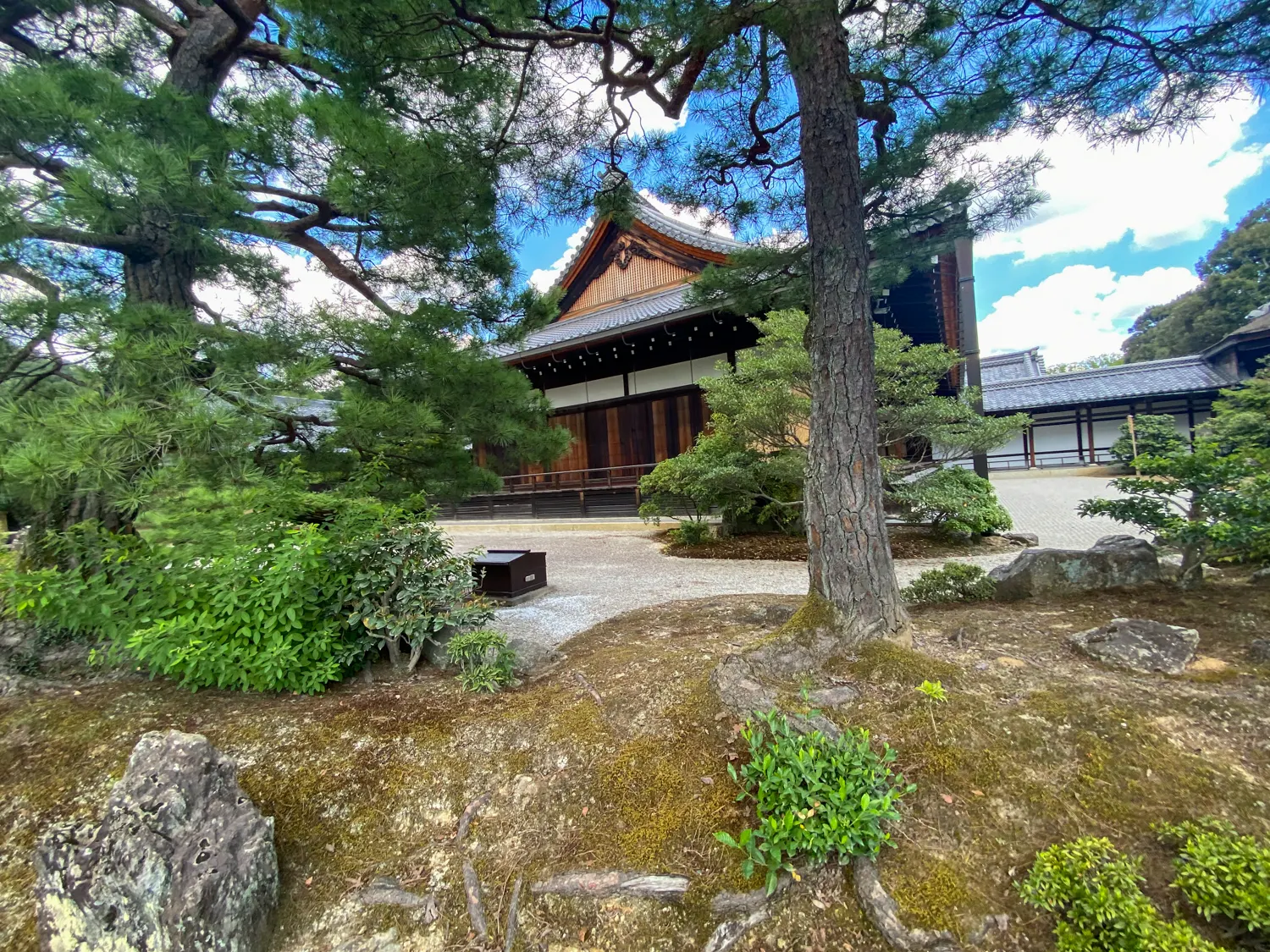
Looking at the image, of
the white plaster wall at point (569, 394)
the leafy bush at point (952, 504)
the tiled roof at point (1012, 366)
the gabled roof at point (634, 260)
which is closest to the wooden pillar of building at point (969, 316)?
the leafy bush at point (952, 504)

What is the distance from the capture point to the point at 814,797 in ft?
5.33

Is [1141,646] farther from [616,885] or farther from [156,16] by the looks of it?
[156,16]

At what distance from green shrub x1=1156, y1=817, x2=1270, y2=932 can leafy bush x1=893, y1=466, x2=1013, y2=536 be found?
5.01 m

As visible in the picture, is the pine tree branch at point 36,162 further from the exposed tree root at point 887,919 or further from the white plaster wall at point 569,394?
the white plaster wall at point 569,394

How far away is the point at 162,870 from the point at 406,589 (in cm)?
131

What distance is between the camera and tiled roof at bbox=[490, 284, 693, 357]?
8.95 m

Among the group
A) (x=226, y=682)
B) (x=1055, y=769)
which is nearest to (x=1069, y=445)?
(x=1055, y=769)

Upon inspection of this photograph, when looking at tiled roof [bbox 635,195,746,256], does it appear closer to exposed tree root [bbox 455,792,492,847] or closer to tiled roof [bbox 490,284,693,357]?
tiled roof [bbox 490,284,693,357]

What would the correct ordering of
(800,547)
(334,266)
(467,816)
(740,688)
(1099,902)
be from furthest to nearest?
(800,547), (334,266), (740,688), (467,816), (1099,902)

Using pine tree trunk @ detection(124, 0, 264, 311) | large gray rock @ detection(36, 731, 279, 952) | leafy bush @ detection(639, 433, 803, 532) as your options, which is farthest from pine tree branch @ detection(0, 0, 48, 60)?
leafy bush @ detection(639, 433, 803, 532)

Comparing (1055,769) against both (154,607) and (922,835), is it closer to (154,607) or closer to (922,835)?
(922,835)

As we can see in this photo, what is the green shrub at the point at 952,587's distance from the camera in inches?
139

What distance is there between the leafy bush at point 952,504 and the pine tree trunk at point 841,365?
4.18 metres

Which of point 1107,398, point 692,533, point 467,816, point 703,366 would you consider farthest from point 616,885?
point 1107,398
